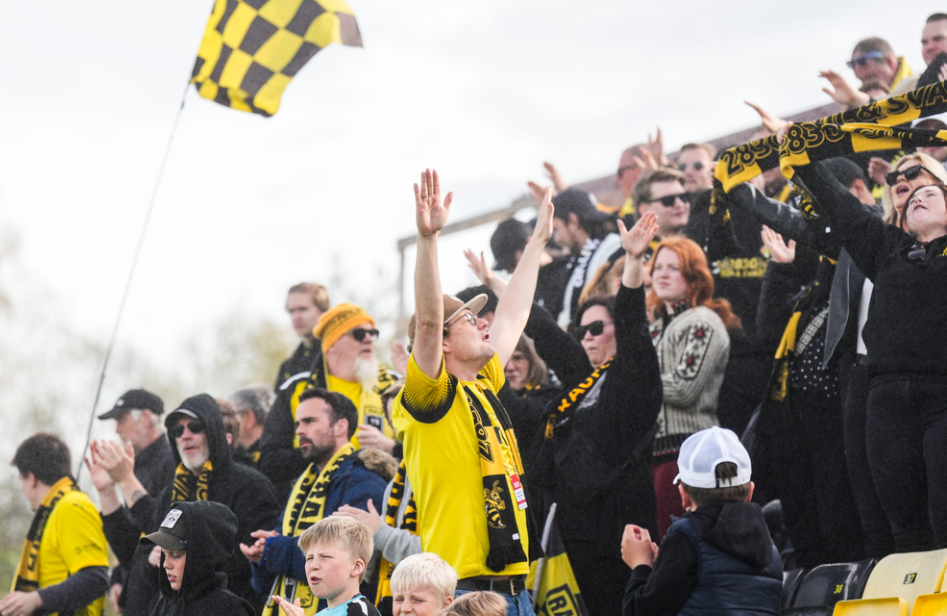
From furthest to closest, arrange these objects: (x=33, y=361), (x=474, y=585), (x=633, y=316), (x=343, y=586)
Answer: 1. (x=33, y=361)
2. (x=633, y=316)
3. (x=343, y=586)
4. (x=474, y=585)

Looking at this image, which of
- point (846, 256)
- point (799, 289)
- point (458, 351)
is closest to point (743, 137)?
point (799, 289)

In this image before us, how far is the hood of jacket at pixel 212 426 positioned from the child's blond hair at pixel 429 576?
265 cm

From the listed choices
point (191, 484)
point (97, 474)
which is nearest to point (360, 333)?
point (191, 484)

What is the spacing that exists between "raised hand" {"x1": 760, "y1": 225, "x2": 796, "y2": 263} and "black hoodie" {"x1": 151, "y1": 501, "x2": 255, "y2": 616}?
337 centimetres

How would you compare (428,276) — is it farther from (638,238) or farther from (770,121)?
(770,121)

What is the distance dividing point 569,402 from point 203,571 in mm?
1912

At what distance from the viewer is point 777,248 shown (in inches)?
254

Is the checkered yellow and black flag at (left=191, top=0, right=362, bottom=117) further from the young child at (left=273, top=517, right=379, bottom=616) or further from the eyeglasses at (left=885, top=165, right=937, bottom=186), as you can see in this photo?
the young child at (left=273, top=517, right=379, bottom=616)

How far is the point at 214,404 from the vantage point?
6648 mm

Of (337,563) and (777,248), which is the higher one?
(777,248)

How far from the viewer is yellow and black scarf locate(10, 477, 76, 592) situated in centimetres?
684

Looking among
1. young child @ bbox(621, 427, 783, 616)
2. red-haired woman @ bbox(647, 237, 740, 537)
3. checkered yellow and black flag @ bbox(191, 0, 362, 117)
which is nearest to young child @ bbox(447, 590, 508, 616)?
young child @ bbox(621, 427, 783, 616)

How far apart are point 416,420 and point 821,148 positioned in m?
2.45

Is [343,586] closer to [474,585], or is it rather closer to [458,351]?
[474,585]
